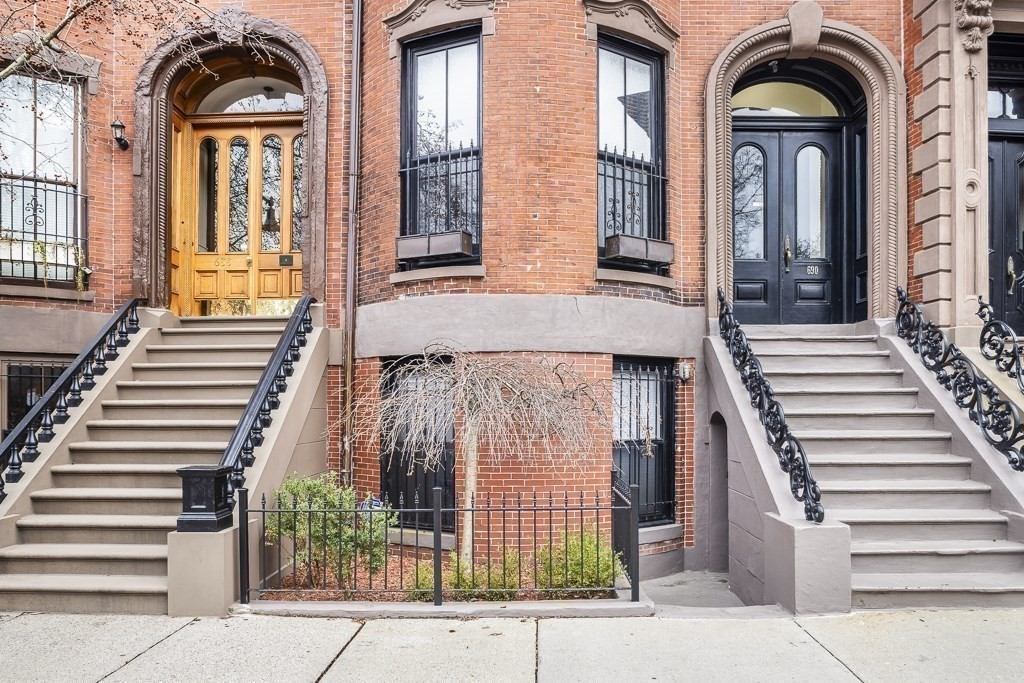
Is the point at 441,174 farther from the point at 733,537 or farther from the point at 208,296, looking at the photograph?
the point at 733,537

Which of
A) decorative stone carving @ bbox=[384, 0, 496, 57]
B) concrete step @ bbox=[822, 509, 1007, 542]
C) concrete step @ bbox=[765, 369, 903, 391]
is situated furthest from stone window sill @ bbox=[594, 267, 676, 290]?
concrete step @ bbox=[822, 509, 1007, 542]

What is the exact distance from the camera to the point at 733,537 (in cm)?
779

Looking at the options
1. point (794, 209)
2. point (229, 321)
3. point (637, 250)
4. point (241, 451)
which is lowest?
point (241, 451)

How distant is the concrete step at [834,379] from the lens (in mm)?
8250

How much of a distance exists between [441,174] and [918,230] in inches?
234

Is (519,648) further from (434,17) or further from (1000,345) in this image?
(434,17)

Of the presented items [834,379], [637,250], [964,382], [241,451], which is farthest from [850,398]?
[241,451]

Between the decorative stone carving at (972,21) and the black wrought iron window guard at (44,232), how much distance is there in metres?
11.0

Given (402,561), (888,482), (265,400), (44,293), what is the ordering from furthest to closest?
(44,293) → (265,400) → (888,482) → (402,561)

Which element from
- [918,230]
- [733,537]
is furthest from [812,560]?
[918,230]

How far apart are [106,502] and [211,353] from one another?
2.44 m

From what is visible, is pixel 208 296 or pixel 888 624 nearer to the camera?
pixel 888 624

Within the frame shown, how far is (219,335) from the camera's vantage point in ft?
30.3

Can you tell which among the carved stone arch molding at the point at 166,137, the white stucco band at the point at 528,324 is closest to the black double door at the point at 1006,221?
the white stucco band at the point at 528,324
